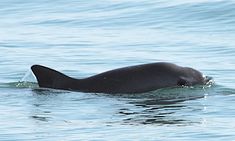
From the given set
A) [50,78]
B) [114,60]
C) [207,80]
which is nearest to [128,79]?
[50,78]

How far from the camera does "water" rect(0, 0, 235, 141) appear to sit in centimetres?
1430

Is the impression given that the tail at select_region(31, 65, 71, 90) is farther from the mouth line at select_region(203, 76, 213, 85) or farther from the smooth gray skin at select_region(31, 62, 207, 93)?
the mouth line at select_region(203, 76, 213, 85)

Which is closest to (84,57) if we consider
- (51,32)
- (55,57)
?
(55,57)

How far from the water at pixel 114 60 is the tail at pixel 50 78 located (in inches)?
7.5

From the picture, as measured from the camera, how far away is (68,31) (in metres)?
25.2

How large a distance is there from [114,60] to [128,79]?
3.58m

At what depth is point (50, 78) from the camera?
1739cm

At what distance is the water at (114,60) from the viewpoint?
1430 cm

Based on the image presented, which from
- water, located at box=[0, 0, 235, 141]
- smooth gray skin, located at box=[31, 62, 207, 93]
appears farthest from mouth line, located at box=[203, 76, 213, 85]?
smooth gray skin, located at box=[31, 62, 207, 93]

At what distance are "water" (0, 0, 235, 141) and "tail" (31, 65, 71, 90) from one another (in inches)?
7.5

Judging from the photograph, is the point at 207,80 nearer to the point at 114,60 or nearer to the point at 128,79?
the point at 128,79

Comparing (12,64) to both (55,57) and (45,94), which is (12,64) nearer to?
(55,57)

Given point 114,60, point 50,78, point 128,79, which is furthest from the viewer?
point 114,60

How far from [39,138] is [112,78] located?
3.74 metres
